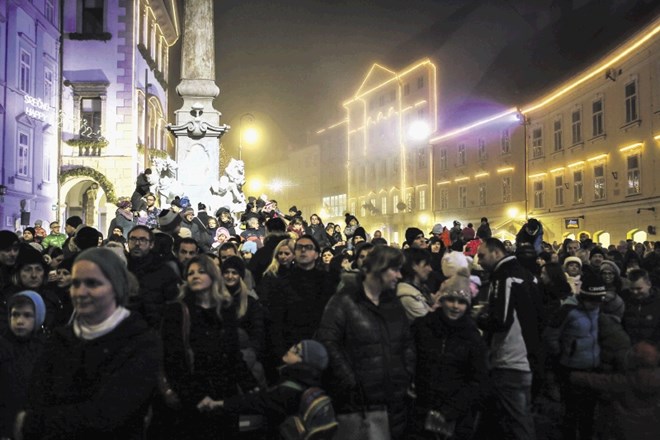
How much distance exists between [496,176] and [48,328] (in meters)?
35.7

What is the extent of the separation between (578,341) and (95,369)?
4.90 metres

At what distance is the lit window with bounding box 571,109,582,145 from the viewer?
2986cm

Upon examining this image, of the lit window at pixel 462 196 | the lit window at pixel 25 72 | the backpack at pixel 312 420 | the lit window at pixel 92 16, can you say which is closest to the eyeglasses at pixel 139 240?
Result: the backpack at pixel 312 420

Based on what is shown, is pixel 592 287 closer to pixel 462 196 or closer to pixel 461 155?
pixel 462 196

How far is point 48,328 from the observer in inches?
231

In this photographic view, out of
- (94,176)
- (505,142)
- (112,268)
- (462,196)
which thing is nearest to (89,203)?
(94,176)

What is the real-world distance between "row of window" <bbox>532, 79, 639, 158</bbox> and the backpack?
76.6ft

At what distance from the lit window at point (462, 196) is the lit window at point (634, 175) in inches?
721

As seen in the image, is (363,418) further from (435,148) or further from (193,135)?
(435,148)

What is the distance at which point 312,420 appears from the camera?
13.8 ft

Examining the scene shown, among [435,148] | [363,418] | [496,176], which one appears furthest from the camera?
[435,148]

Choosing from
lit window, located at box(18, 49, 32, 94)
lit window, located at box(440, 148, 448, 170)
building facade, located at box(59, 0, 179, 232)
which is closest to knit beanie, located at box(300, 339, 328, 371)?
lit window, located at box(18, 49, 32, 94)

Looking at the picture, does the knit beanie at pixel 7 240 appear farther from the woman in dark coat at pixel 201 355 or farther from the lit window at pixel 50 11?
the lit window at pixel 50 11

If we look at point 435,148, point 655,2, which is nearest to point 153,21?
point 435,148
